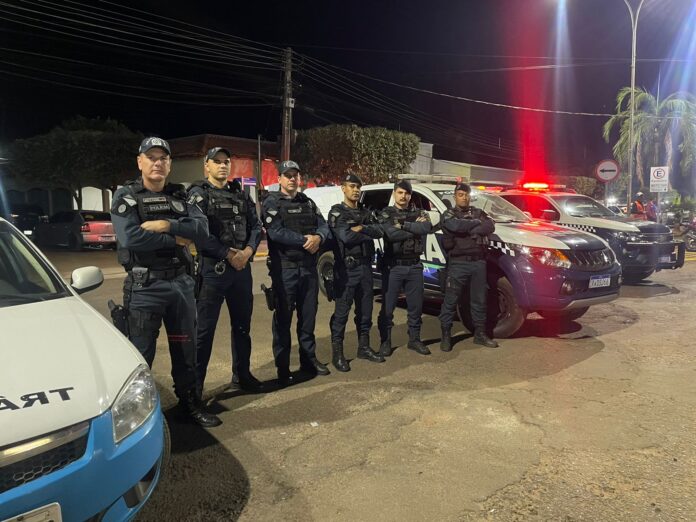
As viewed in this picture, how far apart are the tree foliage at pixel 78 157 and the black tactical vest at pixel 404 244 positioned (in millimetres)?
24713

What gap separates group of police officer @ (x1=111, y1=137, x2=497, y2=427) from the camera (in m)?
3.26

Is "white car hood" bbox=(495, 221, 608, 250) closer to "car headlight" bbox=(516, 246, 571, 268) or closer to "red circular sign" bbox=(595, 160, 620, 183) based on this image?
"car headlight" bbox=(516, 246, 571, 268)

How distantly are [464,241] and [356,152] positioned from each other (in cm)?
2043

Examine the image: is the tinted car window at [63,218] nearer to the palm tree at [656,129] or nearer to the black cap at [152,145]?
the black cap at [152,145]

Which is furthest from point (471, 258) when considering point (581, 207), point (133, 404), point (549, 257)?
point (581, 207)

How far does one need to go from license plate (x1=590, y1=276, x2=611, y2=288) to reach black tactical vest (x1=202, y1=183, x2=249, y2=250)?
12.5ft

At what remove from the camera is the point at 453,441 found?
336 cm

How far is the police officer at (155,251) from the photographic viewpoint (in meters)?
3.18

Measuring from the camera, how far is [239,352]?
4203 mm

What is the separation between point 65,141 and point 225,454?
27.4 meters

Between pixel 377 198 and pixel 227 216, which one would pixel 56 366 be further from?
pixel 377 198

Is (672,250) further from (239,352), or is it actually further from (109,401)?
(109,401)

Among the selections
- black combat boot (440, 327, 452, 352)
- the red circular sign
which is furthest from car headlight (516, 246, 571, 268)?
the red circular sign

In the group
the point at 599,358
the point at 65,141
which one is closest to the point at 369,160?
the point at 65,141
